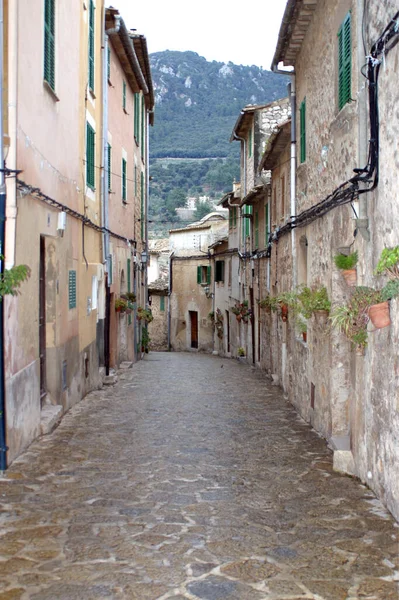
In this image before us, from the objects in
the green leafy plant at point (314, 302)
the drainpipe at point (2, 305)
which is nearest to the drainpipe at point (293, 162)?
the green leafy plant at point (314, 302)

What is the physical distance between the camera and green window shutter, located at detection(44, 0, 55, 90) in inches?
391

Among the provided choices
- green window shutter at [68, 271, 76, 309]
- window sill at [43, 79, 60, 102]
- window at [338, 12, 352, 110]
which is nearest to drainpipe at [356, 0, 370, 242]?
window at [338, 12, 352, 110]

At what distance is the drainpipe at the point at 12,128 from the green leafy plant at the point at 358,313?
12.0 feet

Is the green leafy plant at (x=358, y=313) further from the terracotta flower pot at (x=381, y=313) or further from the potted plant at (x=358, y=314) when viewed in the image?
the terracotta flower pot at (x=381, y=313)

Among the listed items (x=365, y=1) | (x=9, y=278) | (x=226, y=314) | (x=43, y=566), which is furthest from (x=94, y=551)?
(x=226, y=314)

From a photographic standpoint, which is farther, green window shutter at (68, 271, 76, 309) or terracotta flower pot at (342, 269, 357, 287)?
green window shutter at (68, 271, 76, 309)

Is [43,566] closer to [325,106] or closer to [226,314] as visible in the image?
[325,106]

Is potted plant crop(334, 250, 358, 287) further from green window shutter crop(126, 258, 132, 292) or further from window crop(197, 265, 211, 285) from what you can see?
window crop(197, 265, 211, 285)

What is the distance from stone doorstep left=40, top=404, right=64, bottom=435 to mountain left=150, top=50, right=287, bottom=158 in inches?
3477

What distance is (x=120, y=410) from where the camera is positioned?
41.4 ft

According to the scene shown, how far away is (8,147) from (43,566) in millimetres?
4625

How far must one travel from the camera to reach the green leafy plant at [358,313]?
6648mm

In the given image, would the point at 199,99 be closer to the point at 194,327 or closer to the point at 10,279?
the point at 194,327

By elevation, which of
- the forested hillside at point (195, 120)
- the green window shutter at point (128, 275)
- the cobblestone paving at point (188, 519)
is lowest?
the cobblestone paving at point (188, 519)
